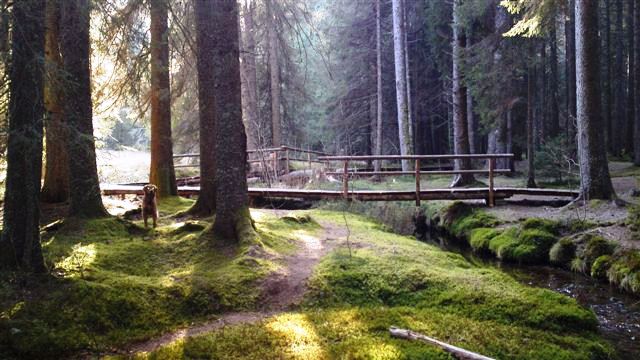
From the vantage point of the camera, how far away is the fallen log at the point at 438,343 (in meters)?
4.06

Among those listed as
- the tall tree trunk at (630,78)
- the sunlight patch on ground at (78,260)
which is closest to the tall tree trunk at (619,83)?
the tall tree trunk at (630,78)

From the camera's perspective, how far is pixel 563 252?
9.21m

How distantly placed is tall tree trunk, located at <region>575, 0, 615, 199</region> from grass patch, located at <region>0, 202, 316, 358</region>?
24.2 ft

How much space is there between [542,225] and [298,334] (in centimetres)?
763

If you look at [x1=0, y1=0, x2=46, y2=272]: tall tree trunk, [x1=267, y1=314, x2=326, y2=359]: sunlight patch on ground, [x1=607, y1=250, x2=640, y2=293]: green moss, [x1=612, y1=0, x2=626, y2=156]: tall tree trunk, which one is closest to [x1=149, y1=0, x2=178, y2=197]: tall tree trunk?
[x1=0, y1=0, x2=46, y2=272]: tall tree trunk

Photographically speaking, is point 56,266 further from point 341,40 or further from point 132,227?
point 341,40

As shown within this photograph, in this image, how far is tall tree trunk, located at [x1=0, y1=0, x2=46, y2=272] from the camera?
456 cm

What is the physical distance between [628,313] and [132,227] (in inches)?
280

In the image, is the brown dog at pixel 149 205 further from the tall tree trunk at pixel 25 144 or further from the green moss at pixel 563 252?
the green moss at pixel 563 252

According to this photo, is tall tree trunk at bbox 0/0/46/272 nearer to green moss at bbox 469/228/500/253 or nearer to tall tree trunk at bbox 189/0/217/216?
tall tree trunk at bbox 189/0/217/216

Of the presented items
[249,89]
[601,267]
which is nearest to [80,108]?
[601,267]

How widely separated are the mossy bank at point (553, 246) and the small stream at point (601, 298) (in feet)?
0.68

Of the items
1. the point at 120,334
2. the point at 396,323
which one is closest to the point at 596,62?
the point at 396,323

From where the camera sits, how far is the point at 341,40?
27.2 m
